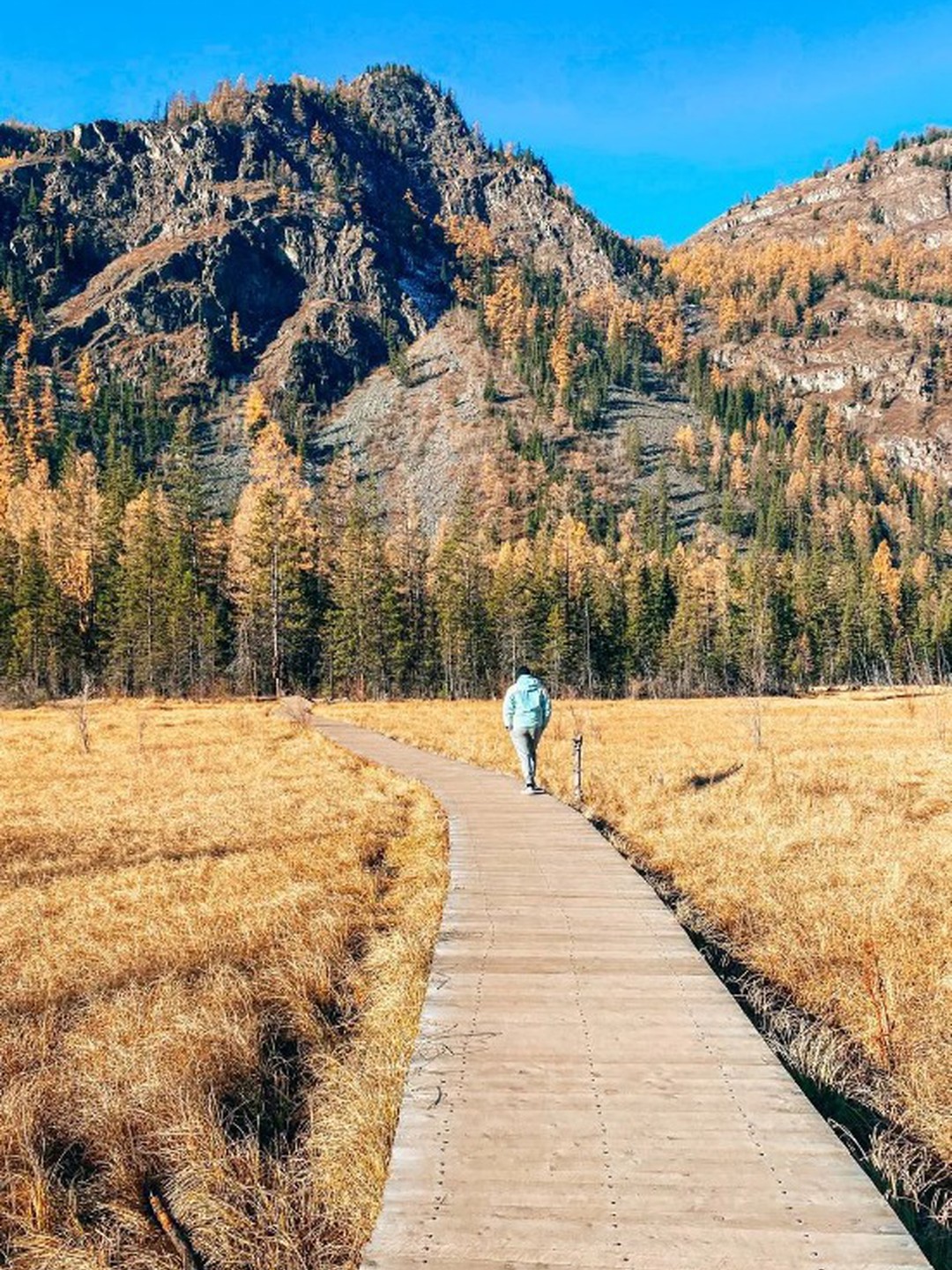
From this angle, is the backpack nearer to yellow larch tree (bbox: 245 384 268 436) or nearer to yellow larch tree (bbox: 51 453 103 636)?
yellow larch tree (bbox: 51 453 103 636)

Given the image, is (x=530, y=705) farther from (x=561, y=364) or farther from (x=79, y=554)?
(x=561, y=364)

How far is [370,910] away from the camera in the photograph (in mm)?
9469

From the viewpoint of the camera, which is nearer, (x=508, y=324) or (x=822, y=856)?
(x=822, y=856)

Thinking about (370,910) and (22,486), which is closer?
(370,910)

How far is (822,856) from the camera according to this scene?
11.3m

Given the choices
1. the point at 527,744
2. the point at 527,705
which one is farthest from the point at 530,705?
the point at 527,744

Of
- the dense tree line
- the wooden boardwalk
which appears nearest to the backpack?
the wooden boardwalk

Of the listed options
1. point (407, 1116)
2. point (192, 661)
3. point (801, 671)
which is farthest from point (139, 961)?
point (801, 671)

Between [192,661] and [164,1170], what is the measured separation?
6296cm

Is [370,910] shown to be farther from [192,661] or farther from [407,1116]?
[192,661]

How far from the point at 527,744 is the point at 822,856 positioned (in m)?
5.42

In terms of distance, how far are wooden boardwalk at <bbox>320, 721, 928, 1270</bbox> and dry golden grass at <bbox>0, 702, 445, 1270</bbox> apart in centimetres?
52

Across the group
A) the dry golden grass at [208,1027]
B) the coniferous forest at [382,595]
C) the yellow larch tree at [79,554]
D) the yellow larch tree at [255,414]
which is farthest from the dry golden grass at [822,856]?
the yellow larch tree at [255,414]

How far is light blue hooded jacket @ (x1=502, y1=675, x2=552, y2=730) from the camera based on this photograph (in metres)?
14.0
